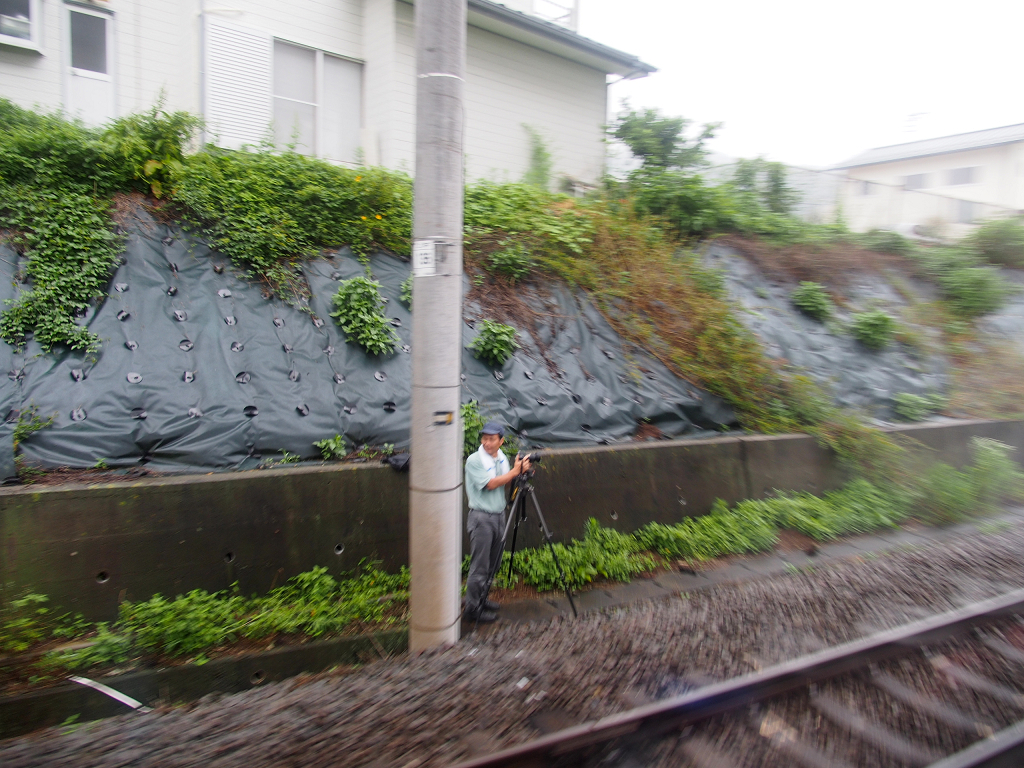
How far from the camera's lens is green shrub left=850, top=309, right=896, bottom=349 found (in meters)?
11.4

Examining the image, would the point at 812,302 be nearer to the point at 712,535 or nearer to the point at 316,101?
the point at 712,535

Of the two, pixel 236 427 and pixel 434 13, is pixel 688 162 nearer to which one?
Result: pixel 434 13

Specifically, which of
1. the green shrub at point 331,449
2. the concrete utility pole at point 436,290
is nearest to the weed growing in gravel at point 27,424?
the green shrub at point 331,449

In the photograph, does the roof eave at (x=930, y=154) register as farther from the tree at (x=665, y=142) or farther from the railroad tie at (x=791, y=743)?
the railroad tie at (x=791, y=743)

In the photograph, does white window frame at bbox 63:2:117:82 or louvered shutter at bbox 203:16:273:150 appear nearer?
white window frame at bbox 63:2:117:82

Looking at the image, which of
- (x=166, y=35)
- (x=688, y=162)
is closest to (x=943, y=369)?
(x=688, y=162)

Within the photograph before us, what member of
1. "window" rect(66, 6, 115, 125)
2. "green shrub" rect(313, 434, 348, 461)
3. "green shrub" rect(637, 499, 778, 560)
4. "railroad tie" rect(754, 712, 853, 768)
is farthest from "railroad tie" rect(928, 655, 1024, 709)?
"window" rect(66, 6, 115, 125)

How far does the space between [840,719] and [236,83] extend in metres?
12.0

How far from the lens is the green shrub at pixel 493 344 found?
7.73 metres

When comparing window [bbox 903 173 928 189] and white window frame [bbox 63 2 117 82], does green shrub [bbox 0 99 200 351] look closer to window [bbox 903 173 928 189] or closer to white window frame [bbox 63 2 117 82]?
white window frame [bbox 63 2 117 82]

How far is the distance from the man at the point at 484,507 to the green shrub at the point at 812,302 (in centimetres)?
826

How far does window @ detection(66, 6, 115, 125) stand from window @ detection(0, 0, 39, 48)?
473 millimetres

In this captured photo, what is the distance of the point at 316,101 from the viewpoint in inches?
457

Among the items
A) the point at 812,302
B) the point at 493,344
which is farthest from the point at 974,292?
the point at 493,344
